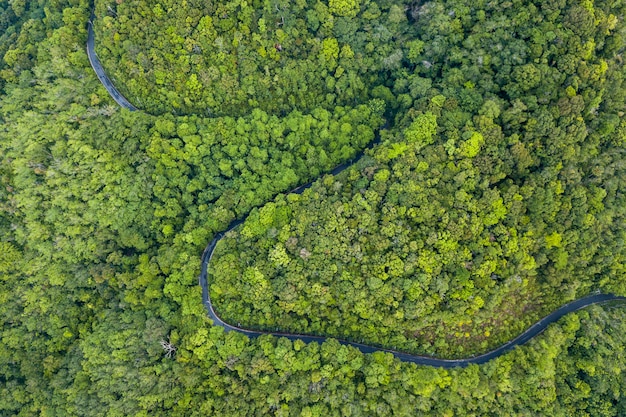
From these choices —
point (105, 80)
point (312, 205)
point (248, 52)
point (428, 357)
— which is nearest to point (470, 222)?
point (428, 357)

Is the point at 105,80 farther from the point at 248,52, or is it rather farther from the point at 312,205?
the point at 312,205

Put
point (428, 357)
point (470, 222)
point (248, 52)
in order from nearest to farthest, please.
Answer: point (470, 222)
point (428, 357)
point (248, 52)

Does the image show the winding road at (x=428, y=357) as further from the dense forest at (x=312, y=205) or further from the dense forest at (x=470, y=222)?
the dense forest at (x=312, y=205)

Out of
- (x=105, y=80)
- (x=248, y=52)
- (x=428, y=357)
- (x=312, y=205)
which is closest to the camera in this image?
(x=428, y=357)

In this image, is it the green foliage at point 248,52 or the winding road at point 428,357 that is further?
the green foliage at point 248,52

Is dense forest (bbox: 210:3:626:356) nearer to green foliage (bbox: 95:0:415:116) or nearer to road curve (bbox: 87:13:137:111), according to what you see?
green foliage (bbox: 95:0:415:116)

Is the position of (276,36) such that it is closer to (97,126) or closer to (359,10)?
(359,10)

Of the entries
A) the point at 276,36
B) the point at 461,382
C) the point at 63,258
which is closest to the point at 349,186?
the point at 276,36

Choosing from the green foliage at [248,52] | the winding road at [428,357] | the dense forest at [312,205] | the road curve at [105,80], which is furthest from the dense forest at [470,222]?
the road curve at [105,80]
